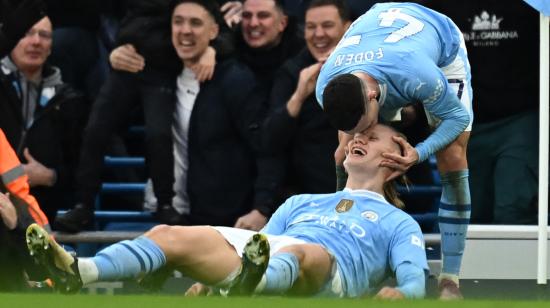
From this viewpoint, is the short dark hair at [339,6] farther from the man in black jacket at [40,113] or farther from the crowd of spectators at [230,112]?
the man in black jacket at [40,113]

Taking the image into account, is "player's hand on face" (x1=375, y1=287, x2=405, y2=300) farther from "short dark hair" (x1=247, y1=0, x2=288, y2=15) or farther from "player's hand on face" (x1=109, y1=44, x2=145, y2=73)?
"player's hand on face" (x1=109, y1=44, x2=145, y2=73)

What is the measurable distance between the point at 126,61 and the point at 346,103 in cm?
314

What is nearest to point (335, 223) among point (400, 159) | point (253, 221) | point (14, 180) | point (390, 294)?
point (400, 159)

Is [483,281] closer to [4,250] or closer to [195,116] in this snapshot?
[195,116]

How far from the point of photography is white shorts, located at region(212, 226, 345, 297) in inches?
261

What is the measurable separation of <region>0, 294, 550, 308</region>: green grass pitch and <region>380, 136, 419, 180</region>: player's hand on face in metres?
1.64

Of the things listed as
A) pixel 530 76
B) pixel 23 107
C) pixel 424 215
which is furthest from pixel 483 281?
pixel 23 107

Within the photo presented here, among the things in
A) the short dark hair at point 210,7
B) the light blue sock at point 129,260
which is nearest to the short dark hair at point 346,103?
the light blue sock at point 129,260

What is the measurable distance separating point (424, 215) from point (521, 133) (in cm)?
83

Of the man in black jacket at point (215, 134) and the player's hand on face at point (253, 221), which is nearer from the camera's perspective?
the player's hand on face at point (253, 221)

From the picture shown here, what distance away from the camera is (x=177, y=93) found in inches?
399

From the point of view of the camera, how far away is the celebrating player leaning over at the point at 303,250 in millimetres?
6043

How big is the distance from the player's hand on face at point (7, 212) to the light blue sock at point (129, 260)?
1.54m

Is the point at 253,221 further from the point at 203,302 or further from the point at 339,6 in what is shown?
the point at 203,302
